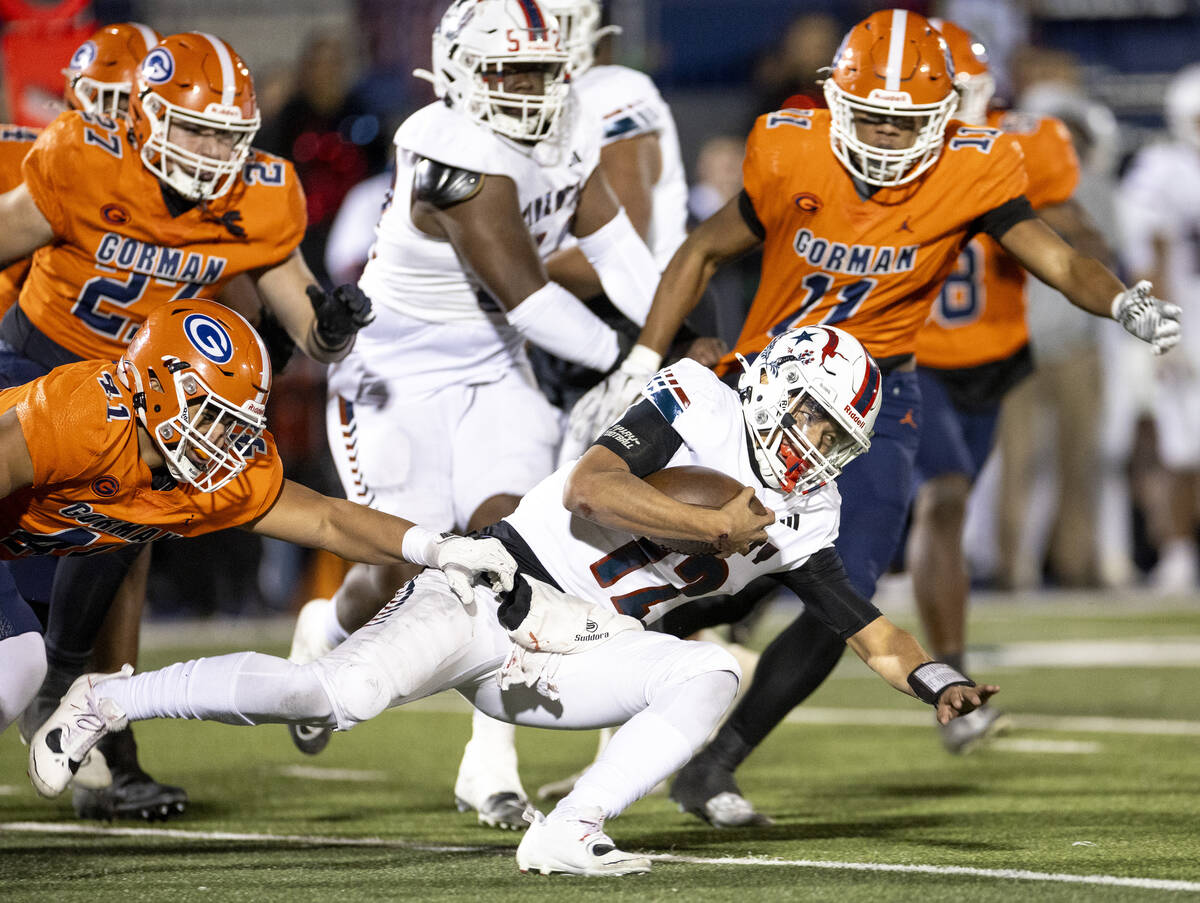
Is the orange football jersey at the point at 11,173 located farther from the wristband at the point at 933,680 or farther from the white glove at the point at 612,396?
the wristband at the point at 933,680

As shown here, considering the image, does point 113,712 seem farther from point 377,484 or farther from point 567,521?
point 377,484

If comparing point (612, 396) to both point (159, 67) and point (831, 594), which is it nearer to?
point (831, 594)

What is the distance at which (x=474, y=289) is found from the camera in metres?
5.05

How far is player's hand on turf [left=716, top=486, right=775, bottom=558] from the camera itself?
375 cm

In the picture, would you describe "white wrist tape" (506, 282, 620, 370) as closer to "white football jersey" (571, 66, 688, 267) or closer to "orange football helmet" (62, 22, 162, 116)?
"white football jersey" (571, 66, 688, 267)

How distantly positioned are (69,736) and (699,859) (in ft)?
4.33

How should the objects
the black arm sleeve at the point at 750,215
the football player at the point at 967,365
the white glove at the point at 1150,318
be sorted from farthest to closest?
1. the football player at the point at 967,365
2. the black arm sleeve at the point at 750,215
3. the white glove at the point at 1150,318

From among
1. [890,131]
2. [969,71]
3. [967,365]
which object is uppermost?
[890,131]

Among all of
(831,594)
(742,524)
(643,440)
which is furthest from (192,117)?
(831,594)

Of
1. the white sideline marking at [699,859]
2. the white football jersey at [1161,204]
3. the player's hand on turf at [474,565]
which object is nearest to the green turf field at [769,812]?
the white sideline marking at [699,859]

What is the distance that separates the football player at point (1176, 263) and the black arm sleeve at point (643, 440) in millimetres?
6779

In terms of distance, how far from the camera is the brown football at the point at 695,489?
152 inches

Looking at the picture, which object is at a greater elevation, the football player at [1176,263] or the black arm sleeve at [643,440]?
the black arm sleeve at [643,440]

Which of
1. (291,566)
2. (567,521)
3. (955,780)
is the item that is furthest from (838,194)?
(291,566)
